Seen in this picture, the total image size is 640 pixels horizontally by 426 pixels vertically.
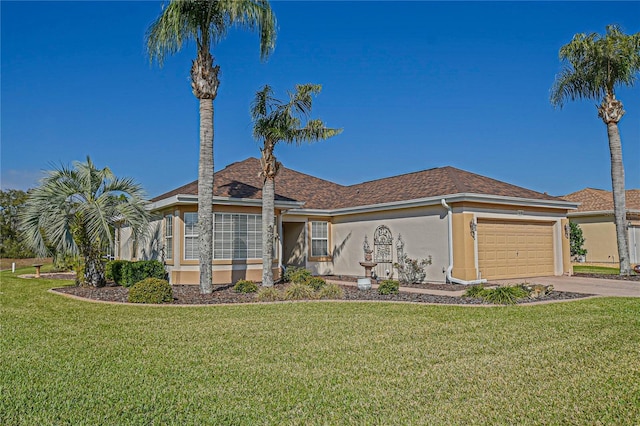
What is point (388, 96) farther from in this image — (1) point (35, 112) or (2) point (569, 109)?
(1) point (35, 112)

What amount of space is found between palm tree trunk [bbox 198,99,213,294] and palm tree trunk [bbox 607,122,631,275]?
15.5 meters

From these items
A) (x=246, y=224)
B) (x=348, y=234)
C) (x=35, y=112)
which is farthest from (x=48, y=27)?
(x=348, y=234)

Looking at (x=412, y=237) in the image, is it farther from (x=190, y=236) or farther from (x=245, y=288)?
(x=190, y=236)

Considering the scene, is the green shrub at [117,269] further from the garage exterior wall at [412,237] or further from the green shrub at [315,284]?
the green shrub at [315,284]

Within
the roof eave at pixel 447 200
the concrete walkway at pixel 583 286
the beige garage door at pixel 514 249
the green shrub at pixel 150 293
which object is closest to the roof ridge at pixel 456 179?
the roof eave at pixel 447 200

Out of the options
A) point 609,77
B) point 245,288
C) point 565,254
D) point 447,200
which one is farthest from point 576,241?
point 245,288

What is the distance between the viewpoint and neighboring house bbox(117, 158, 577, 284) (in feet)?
51.6

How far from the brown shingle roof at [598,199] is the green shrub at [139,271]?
22941 mm

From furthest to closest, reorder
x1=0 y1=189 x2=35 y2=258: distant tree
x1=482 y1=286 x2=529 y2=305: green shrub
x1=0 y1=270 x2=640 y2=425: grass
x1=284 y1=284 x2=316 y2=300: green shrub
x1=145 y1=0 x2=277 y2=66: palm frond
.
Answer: x1=0 y1=189 x2=35 y2=258: distant tree → x1=145 y1=0 x2=277 y2=66: palm frond → x1=284 y1=284 x2=316 y2=300: green shrub → x1=482 y1=286 x2=529 y2=305: green shrub → x1=0 y1=270 x2=640 y2=425: grass

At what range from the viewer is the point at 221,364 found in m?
5.73

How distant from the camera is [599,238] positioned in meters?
25.4

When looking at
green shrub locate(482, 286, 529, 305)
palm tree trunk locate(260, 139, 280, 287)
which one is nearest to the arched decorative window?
palm tree trunk locate(260, 139, 280, 287)

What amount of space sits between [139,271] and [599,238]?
23939 millimetres

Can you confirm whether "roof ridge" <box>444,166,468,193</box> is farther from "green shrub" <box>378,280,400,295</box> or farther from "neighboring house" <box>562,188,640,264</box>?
"neighboring house" <box>562,188,640,264</box>
